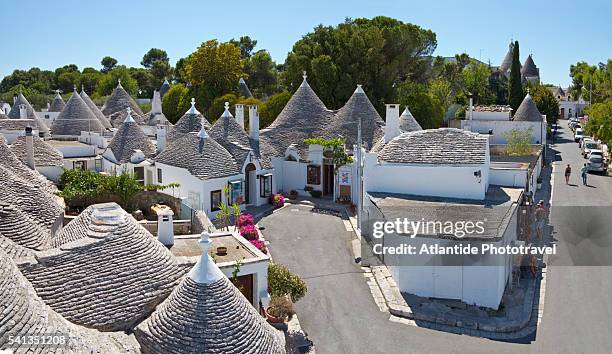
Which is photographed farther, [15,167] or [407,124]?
[407,124]

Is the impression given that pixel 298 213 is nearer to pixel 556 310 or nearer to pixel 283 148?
pixel 283 148

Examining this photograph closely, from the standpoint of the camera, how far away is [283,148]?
3497 cm

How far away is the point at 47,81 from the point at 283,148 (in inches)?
3144

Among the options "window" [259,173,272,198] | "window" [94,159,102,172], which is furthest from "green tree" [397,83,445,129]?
"window" [94,159,102,172]

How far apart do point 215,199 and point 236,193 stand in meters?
1.40

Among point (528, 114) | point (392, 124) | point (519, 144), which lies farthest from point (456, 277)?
point (528, 114)

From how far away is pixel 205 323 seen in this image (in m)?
10.8

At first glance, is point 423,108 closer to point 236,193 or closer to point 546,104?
point 236,193

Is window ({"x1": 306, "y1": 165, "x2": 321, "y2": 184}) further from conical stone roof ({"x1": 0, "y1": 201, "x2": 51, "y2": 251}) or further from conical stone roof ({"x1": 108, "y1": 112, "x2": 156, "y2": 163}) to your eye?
conical stone roof ({"x1": 0, "y1": 201, "x2": 51, "y2": 251})

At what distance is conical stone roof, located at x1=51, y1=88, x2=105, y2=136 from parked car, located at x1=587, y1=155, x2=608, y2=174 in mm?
34838

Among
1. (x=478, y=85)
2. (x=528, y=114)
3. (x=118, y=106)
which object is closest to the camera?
(x=528, y=114)

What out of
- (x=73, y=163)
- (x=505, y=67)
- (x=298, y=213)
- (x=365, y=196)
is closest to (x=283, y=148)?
(x=298, y=213)

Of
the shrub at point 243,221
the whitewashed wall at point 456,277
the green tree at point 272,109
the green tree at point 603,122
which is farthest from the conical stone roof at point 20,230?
the green tree at point 603,122

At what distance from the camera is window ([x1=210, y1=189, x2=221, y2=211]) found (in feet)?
94.2
